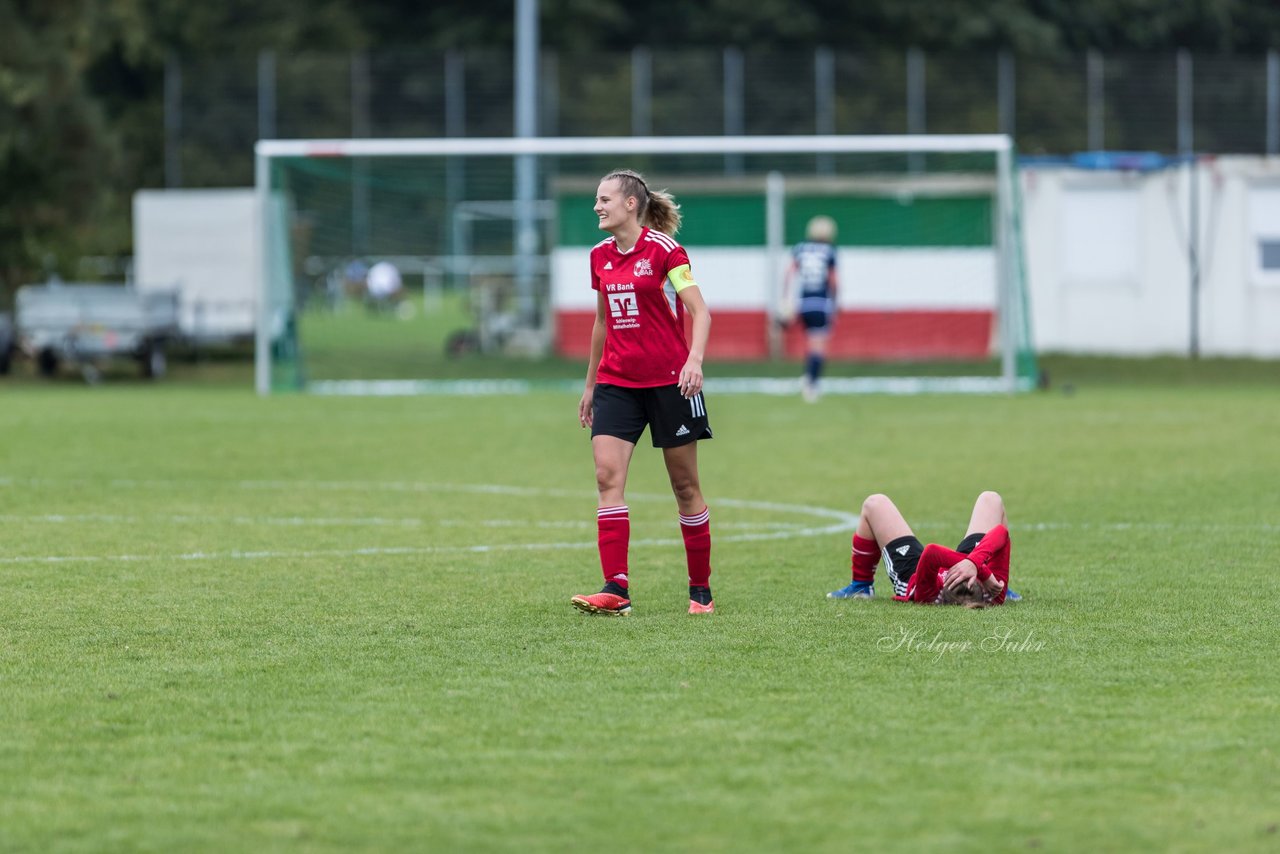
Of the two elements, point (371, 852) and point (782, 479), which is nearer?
point (371, 852)

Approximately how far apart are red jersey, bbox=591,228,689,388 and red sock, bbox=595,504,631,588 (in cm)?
54

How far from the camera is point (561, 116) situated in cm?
4284

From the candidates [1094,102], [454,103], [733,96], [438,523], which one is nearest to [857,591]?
[438,523]

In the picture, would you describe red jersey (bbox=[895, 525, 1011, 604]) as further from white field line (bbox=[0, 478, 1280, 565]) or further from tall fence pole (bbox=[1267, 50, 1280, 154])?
tall fence pole (bbox=[1267, 50, 1280, 154])

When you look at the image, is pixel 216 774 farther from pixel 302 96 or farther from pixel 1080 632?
pixel 302 96

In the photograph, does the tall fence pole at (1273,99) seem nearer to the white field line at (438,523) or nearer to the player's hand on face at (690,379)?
the white field line at (438,523)

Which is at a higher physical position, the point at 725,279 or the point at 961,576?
the point at 725,279

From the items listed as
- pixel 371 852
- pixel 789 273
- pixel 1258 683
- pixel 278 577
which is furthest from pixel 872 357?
pixel 371 852

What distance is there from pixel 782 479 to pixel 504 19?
4404 centimetres

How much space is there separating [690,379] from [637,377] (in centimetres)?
36

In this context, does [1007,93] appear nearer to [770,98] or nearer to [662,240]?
[770,98]

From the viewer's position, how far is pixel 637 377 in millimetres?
8266

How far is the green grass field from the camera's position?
4.99 m

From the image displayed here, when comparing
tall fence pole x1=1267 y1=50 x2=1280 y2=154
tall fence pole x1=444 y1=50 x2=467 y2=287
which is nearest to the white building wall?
tall fence pole x1=1267 y1=50 x2=1280 y2=154
